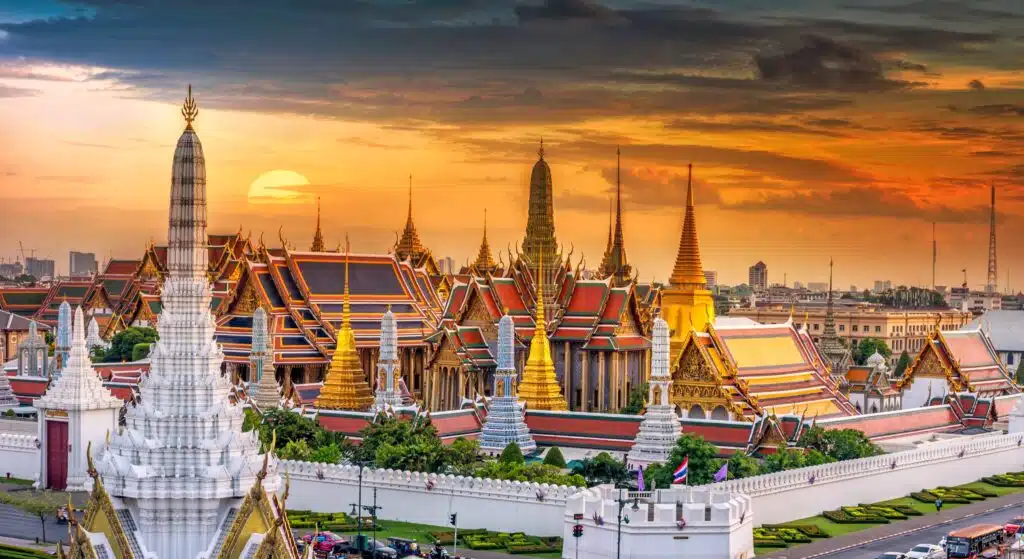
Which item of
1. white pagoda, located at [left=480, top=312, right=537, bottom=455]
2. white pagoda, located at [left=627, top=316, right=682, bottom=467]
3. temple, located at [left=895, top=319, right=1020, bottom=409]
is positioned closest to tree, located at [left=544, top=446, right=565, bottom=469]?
white pagoda, located at [left=627, top=316, right=682, bottom=467]

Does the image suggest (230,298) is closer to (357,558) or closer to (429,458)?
(429,458)

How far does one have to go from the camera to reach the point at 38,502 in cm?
4338

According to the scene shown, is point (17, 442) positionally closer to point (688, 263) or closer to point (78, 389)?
point (78, 389)

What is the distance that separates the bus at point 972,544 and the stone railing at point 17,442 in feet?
88.4

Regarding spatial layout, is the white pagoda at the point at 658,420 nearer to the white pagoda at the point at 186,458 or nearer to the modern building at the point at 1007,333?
the white pagoda at the point at 186,458

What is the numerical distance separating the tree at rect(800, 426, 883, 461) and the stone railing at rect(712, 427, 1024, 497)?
0.74 metres

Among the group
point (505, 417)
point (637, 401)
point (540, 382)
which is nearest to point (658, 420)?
point (505, 417)

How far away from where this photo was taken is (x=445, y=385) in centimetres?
6775

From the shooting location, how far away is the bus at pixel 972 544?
38.6 meters

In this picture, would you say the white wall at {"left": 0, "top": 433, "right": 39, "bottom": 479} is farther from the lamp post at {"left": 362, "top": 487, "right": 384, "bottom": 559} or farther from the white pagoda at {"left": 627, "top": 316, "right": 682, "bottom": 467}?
the white pagoda at {"left": 627, "top": 316, "right": 682, "bottom": 467}

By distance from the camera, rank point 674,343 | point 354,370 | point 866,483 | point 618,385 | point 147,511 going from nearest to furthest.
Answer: point 147,511 → point 866,483 → point 354,370 → point 674,343 → point 618,385

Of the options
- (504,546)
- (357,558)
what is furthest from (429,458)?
(357,558)

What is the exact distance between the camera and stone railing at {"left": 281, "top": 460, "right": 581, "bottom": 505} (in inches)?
1669

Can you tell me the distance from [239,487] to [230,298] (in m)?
47.5
